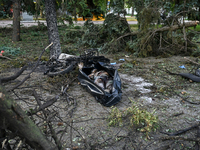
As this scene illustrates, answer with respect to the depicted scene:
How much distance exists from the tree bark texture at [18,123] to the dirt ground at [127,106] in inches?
14.4

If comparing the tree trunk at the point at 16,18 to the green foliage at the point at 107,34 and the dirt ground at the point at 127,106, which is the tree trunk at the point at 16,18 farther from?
the dirt ground at the point at 127,106

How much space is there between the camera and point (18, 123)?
1342mm

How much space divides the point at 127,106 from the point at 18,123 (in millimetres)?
2753

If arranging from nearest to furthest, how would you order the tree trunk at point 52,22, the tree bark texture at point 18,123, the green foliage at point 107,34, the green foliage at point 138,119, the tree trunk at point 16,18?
the tree bark texture at point 18,123 < the green foliage at point 138,119 < the tree trunk at point 52,22 < the green foliage at point 107,34 < the tree trunk at point 16,18

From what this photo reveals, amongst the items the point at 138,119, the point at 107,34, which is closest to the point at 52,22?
the point at 107,34

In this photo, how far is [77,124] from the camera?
3.13 meters

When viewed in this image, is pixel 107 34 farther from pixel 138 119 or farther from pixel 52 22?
pixel 138 119

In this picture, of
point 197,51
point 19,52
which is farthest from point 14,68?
point 197,51

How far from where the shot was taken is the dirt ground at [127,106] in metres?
2.62

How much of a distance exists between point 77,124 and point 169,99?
2237 millimetres

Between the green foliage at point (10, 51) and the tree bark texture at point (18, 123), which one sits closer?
the tree bark texture at point (18, 123)

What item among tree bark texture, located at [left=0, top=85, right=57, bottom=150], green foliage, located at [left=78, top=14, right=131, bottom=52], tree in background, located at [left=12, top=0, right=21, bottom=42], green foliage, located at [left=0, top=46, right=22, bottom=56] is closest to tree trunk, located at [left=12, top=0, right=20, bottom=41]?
tree in background, located at [left=12, top=0, right=21, bottom=42]

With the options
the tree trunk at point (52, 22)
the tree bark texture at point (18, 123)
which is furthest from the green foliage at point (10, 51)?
the tree bark texture at point (18, 123)

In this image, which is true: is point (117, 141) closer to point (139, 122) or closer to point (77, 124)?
point (139, 122)
